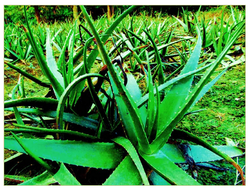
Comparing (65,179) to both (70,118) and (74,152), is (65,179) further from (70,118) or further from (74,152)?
(70,118)

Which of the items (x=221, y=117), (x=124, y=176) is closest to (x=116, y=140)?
(x=124, y=176)

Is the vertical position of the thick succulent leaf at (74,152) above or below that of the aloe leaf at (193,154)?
above

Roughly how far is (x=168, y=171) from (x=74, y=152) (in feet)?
0.59

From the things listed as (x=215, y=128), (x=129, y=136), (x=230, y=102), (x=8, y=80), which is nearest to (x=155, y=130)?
(x=129, y=136)

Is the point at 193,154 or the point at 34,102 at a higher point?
the point at 34,102

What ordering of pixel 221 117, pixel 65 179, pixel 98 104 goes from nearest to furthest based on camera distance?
pixel 65 179 → pixel 98 104 → pixel 221 117

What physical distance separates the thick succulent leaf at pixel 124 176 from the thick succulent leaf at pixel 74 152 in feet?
0.10

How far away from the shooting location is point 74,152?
35 cm

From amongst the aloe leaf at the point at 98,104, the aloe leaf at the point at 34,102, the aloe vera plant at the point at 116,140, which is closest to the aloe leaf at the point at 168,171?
the aloe vera plant at the point at 116,140

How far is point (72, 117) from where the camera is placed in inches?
17.7

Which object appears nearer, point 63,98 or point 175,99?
point 63,98

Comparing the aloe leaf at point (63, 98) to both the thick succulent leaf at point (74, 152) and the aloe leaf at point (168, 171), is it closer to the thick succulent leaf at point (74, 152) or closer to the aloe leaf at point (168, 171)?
the thick succulent leaf at point (74, 152)

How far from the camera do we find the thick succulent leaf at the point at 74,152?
0.34 metres

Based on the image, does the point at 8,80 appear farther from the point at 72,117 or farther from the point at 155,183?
the point at 155,183
